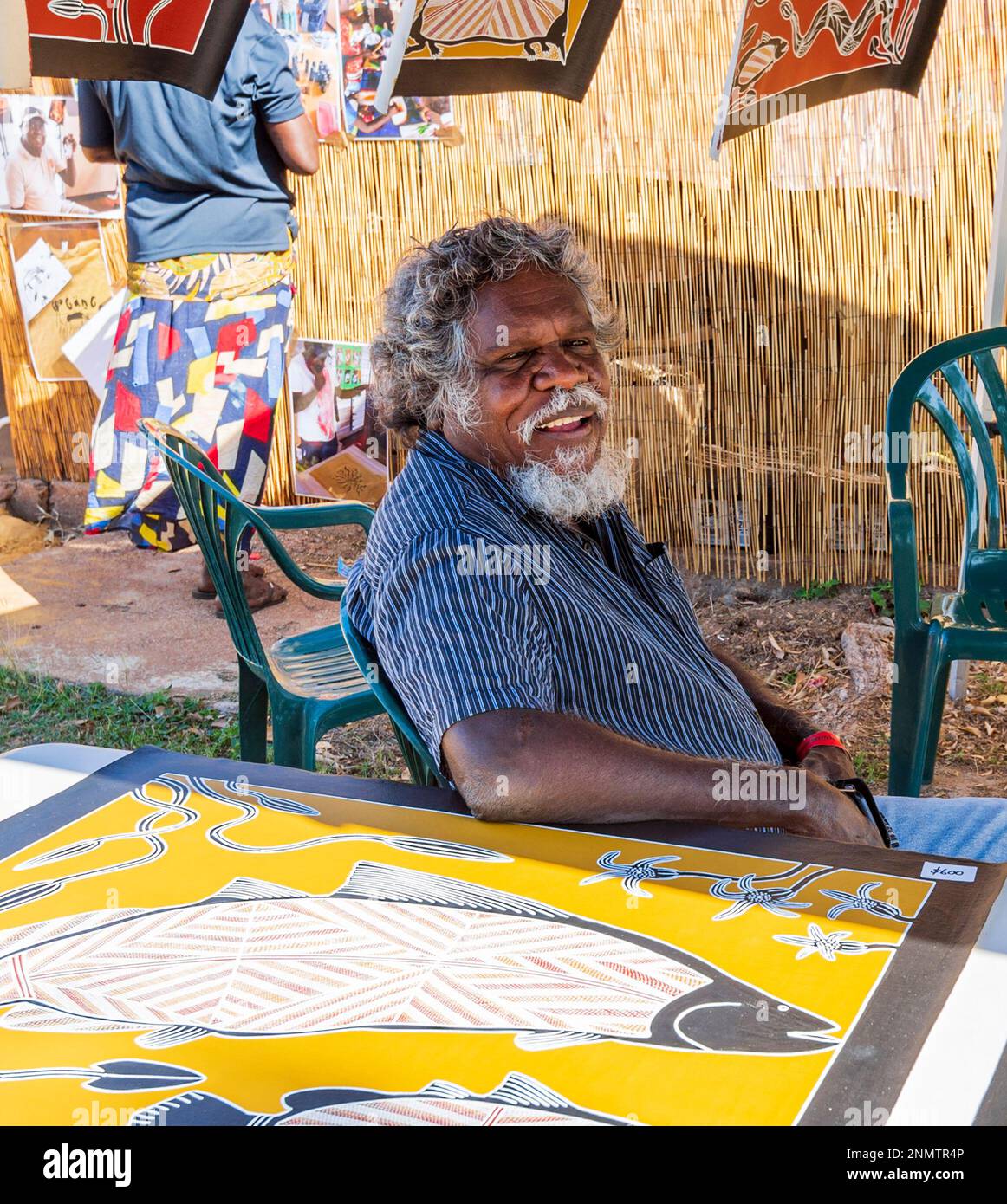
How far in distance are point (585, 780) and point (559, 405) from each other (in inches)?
29.2

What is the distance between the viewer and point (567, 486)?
6.56 ft

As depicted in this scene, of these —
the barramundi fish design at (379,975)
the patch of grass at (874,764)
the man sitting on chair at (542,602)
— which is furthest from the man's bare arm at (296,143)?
the barramundi fish design at (379,975)

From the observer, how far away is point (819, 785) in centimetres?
183

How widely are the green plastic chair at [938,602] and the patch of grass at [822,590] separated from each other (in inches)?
57.9

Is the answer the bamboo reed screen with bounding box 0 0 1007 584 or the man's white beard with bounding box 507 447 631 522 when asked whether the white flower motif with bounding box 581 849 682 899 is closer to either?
the man's white beard with bounding box 507 447 631 522

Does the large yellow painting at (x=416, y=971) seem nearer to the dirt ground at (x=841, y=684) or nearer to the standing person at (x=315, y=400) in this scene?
the dirt ground at (x=841, y=684)

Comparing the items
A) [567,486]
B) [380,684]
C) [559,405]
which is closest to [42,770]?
[380,684]

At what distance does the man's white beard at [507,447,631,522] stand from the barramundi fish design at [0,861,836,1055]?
0.81m

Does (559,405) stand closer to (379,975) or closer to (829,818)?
(829,818)

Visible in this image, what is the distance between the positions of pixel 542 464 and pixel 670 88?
3353mm

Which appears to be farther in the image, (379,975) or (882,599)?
(882,599)

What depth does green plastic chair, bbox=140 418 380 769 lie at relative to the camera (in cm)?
288

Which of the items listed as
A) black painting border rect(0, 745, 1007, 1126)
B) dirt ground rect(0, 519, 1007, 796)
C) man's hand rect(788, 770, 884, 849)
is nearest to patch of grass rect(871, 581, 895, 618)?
dirt ground rect(0, 519, 1007, 796)
